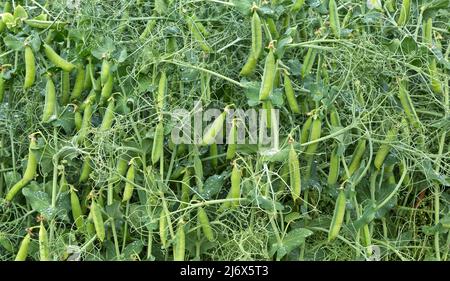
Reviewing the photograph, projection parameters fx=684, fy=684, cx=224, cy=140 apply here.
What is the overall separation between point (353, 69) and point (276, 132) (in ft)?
0.92

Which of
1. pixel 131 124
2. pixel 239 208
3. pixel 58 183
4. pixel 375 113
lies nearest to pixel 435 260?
pixel 375 113

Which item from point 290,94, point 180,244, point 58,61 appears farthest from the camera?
point 58,61

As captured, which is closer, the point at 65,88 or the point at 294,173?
the point at 294,173

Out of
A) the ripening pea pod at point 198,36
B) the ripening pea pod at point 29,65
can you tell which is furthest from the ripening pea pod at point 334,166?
the ripening pea pod at point 29,65

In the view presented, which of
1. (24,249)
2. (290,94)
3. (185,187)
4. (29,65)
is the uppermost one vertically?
(29,65)

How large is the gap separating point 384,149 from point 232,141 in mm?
408

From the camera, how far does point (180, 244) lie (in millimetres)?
1673

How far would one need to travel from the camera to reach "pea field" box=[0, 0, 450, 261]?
1.74 m

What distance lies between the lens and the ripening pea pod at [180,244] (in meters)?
1.67

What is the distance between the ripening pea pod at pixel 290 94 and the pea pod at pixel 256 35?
0.33ft

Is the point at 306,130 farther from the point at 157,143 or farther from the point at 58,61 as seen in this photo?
the point at 58,61

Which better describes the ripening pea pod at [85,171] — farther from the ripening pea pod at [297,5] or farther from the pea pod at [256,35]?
the ripening pea pod at [297,5]

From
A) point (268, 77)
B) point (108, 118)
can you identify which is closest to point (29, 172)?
point (108, 118)

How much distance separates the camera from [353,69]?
1.80 m
